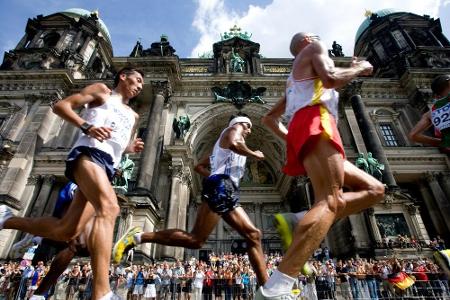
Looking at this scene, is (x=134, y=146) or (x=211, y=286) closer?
(x=134, y=146)

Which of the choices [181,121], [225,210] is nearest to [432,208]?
[181,121]

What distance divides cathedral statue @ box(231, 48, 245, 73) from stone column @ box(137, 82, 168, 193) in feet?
21.5

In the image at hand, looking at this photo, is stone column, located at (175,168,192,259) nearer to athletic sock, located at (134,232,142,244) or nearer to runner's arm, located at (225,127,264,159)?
athletic sock, located at (134,232,142,244)

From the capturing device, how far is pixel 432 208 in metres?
16.6

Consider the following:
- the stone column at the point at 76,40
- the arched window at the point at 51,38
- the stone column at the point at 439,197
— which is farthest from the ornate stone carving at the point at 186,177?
the arched window at the point at 51,38

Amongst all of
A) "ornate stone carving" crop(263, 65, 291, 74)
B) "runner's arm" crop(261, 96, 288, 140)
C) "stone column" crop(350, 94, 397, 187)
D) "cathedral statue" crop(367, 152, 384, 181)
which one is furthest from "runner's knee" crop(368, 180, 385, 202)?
"ornate stone carving" crop(263, 65, 291, 74)

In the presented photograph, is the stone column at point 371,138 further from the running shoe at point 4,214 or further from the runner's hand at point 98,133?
the running shoe at point 4,214

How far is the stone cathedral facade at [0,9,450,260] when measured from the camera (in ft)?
46.4

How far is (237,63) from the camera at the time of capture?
2256cm

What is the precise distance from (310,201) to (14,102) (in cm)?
2092

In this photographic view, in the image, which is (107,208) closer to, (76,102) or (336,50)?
(76,102)

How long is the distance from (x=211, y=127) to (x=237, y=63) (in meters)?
6.19

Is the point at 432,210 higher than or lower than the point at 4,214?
higher

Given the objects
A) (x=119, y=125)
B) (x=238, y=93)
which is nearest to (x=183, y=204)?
(x=238, y=93)
